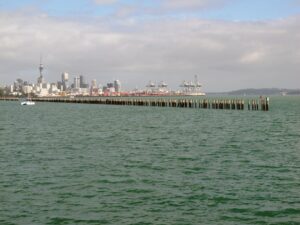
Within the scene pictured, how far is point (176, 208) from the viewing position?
15844mm

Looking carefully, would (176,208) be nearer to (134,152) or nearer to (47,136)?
(134,152)

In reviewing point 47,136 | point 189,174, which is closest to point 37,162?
point 189,174

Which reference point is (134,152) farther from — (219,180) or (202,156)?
(219,180)

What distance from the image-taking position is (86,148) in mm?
31484

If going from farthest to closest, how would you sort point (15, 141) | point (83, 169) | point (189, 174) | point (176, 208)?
1. point (15, 141)
2. point (83, 169)
3. point (189, 174)
4. point (176, 208)

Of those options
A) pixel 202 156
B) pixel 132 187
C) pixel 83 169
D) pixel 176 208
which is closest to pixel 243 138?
pixel 202 156

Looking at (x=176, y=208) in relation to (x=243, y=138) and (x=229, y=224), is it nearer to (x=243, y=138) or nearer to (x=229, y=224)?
(x=229, y=224)

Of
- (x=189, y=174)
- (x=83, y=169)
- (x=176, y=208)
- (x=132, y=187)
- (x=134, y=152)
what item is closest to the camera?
(x=176, y=208)

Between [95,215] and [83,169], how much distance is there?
7.88 meters

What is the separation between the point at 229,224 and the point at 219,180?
19.3 feet

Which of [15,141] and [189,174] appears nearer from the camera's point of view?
[189,174]

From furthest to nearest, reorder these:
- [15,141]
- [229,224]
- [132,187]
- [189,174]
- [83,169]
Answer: [15,141] → [83,169] → [189,174] → [132,187] → [229,224]

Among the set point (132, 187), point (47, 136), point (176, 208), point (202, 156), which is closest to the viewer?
point (176, 208)

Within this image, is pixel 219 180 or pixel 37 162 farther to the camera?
pixel 37 162
